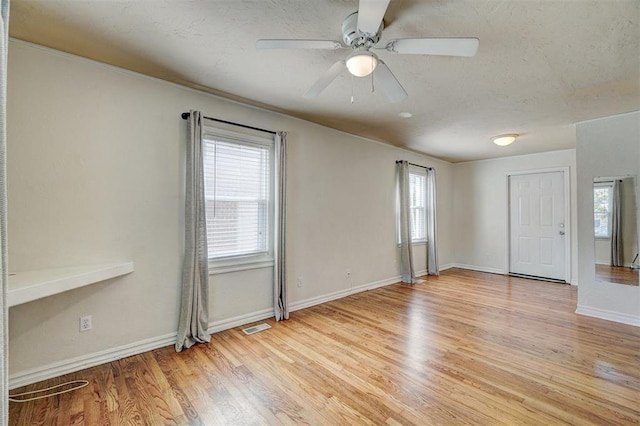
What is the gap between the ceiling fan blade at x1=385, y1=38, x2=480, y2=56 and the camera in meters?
1.59

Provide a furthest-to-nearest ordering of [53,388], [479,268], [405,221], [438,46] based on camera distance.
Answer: [479,268] → [405,221] → [53,388] → [438,46]

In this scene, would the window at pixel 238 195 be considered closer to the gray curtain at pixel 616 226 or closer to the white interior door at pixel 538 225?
the gray curtain at pixel 616 226

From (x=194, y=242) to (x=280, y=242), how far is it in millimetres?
994

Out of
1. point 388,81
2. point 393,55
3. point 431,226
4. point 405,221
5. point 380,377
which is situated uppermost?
point 393,55

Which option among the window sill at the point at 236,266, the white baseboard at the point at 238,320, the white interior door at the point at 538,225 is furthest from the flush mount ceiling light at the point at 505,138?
the white baseboard at the point at 238,320

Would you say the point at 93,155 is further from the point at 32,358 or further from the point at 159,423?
the point at 159,423

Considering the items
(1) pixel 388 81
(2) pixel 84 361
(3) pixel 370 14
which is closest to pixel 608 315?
(1) pixel 388 81

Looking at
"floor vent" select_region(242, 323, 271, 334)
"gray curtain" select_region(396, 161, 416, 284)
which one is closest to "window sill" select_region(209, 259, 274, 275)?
"floor vent" select_region(242, 323, 271, 334)

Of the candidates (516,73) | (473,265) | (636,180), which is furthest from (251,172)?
(473,265)

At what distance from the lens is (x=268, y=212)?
3.48 meters

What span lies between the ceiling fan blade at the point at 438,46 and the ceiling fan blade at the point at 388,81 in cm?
18

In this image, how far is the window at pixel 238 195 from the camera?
120 inches

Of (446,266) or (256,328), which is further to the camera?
(446,266)

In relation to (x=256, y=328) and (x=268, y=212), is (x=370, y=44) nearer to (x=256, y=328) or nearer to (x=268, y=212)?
(x=268, y=212)
